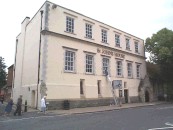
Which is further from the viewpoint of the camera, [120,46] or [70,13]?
[120,46]

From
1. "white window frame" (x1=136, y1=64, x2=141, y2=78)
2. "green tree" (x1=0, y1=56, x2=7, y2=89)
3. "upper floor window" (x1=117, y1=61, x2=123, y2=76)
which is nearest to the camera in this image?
"upper floor window" (x1=117, y1=61, x2=123, y2=76)

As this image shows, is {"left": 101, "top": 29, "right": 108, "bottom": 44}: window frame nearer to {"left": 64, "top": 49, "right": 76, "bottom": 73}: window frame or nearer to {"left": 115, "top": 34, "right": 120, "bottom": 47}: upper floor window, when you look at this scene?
{"left": 115, "top": 34, "right": 120, "bottom": 47}: upper floor window

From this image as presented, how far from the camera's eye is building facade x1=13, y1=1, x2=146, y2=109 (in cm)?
2258

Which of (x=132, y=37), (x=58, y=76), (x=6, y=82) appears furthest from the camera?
(x=6, y=82)

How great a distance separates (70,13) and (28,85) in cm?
1011

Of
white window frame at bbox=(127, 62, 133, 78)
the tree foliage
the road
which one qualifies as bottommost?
the road

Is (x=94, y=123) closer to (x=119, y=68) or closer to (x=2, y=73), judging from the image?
(x=119, y=68)

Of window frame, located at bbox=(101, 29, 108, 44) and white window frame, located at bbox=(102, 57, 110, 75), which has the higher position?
window frame, located at bbox=(101, 29, 108, 44)

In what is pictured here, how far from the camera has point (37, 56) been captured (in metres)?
23.8

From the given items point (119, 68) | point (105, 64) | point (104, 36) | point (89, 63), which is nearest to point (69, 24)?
point (89, 63)

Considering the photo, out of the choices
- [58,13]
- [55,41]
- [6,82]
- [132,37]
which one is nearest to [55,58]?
[55,41]

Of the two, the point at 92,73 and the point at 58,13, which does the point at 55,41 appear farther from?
the point at 92,73

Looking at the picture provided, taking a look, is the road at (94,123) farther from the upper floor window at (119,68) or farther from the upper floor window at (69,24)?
the upper floor window at (119,68)

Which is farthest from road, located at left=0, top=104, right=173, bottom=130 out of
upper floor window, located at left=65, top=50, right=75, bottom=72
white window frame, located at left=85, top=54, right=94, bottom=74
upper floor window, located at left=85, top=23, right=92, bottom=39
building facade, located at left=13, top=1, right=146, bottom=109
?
upper floor window, located at left=85, top=23, right=92, bottom=39
